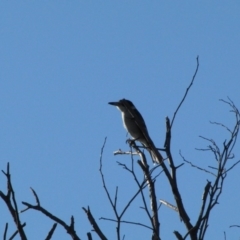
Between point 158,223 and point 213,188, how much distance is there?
45 centimetres

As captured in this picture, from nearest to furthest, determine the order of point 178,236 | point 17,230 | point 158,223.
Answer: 1. point 17,230
2. point 178,236
3. point 158,223

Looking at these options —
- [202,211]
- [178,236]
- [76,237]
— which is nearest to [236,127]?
[202,211]

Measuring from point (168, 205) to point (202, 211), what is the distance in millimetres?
730

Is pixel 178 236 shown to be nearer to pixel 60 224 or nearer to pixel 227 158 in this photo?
pixel 60 224

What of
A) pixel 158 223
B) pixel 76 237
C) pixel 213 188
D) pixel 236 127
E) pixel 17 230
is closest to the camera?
pixel 17 230

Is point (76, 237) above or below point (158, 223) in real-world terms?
below

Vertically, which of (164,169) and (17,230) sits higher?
(164,169)

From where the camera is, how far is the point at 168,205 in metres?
3.79

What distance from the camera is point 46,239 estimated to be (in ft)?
7.76

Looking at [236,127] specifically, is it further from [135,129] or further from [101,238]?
[135,129]

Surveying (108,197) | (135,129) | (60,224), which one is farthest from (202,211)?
(135,129)

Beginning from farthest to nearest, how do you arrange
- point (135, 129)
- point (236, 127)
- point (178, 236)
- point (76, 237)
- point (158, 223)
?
point (135, 129), point (236, 127), point (158, 223), point (178, 236), point (76, 237)


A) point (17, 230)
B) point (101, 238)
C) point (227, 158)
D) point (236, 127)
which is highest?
point (236, 127)

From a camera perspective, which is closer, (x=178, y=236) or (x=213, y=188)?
(x=178, y=236)
